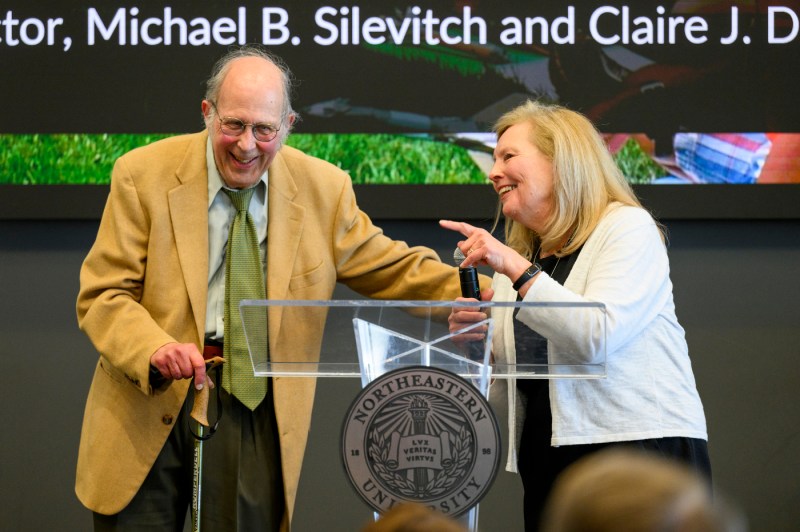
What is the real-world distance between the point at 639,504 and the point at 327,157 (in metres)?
2.83

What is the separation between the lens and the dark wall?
12.6 ft

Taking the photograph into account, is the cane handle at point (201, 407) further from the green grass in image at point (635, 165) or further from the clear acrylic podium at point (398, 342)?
the green grass in image at point (635, 165)

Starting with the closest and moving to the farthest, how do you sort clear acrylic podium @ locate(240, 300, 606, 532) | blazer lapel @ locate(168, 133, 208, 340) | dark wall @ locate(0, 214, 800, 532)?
1. clear acrylic podium @ locate(240, 300, 606, 532)
2. blazer lapel @ locate(168, 133, 208, 340)
3. dark wall @ locate(0, 214, 800, 532)

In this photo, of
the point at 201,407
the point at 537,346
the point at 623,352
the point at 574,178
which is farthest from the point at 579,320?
the point at 201,407

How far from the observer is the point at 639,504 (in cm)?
101

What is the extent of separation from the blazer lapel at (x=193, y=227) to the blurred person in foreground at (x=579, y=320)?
573 mm

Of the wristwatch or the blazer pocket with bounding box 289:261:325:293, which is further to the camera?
the blazer pocket with bounding box 289:261:325:293

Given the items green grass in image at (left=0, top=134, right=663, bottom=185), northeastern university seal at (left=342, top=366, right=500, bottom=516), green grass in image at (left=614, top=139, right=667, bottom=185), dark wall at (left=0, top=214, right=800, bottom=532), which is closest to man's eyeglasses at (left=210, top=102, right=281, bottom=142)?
northeastern university seal at (left=342, top=366, right=500, bottom=516)

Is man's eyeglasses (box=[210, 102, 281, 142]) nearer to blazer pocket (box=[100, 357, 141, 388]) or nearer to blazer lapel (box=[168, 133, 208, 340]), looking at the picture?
blazer lapel (box=[168, 133, 208, 340])

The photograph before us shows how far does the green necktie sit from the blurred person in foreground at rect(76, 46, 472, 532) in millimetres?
12

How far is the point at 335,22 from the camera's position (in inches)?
148

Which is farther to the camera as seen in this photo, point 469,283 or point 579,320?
point 469,283

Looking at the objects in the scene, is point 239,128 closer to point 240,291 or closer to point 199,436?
point 240,291

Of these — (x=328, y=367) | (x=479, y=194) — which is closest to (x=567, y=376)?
(x=328, y=367)
